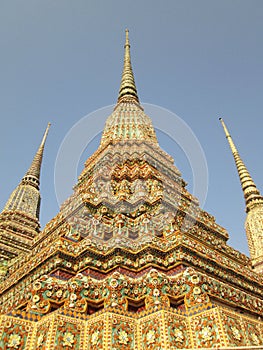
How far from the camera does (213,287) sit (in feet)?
19.0

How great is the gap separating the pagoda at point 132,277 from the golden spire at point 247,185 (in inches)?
383

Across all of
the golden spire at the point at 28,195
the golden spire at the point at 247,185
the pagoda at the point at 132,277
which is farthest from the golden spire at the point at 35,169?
the golden spire at the point at 247,185

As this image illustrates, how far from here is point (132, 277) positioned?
19.9ft

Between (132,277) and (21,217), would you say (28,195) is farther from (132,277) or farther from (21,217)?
(132,277)

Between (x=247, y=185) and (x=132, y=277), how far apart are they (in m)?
16.3

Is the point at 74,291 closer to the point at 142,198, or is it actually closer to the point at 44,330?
the point at 44,330

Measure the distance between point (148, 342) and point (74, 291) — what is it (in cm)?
150

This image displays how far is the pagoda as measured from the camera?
4.59 metres

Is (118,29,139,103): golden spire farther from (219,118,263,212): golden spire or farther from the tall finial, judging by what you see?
(219,118,263,212): golden spire

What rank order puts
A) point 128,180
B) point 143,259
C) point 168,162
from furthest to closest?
point 168,162 → point 128,180 → point 143,259

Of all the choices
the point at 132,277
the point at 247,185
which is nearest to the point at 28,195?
the point at 247,185

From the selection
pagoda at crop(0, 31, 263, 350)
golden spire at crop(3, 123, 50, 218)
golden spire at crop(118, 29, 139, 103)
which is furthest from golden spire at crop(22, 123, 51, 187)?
pagoda at crop(0, 31, 263, 350)

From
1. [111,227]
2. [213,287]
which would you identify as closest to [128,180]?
[111,227]

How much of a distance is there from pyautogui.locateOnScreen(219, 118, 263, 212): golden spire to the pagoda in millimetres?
9739
